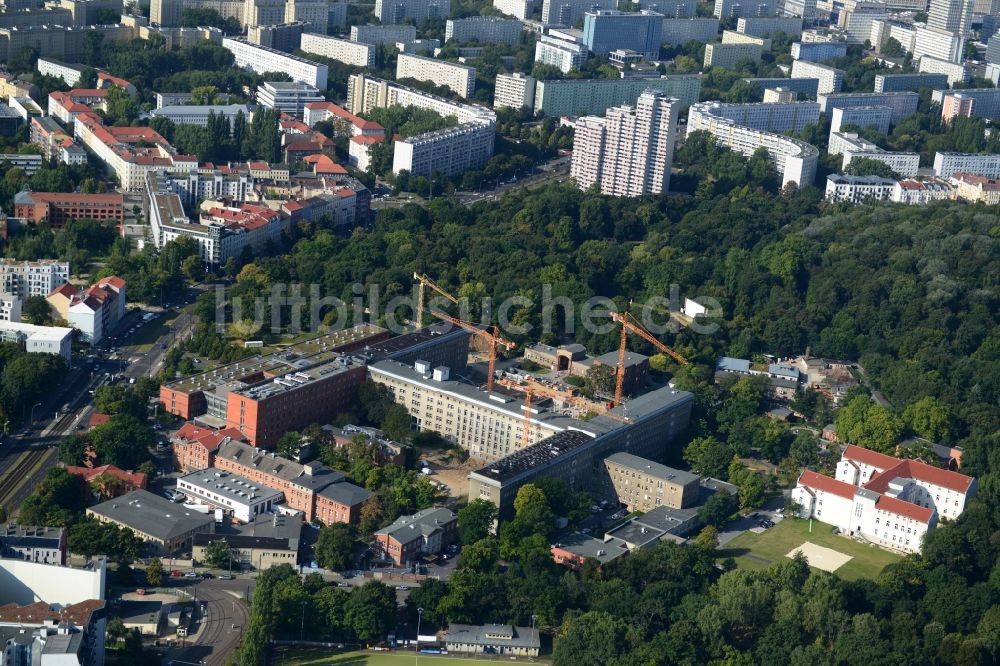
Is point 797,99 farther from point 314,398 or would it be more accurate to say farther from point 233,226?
point 314,398

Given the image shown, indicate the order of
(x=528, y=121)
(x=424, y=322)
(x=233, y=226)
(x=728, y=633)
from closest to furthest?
(x=728, y=633) → (x=424, y=322) → (x=233, y=226) → (x=528, y=121)

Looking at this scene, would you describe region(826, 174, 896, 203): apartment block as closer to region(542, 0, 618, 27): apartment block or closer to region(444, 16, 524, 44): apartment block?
region(444, 16, 524, 44): apartment block

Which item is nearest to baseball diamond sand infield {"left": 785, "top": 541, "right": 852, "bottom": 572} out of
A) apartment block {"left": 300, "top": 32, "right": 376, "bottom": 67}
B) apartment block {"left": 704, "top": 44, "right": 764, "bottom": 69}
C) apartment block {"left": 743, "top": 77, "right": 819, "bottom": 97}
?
apartment block {"left": 743, "top": 77, "right": 819, "bottom": 97}

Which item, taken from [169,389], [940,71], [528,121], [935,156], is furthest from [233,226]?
[940,71]

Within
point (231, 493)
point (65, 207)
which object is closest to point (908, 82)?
point (65, 207)

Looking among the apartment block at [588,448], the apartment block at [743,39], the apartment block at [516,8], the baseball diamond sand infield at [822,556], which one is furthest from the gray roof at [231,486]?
the apartment block at [516,8]

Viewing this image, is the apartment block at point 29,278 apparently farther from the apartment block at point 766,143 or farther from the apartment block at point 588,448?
the apartment block at point 766,143
